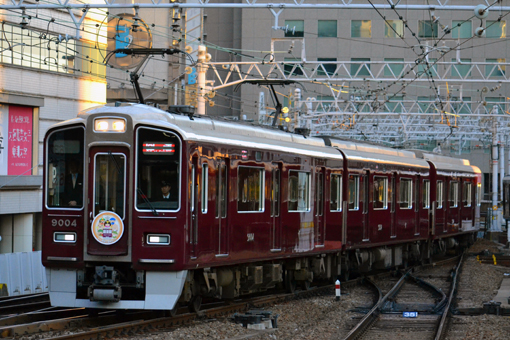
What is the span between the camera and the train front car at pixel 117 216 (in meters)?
10.6

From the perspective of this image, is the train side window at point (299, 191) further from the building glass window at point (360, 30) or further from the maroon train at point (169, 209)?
the building glass window at point (360, 30)

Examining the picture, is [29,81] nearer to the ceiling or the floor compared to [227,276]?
nearer to the ceiling

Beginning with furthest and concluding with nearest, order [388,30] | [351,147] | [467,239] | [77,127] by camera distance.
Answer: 1. [388,30]
2. [467,239]
3. [351,147]
4. [77,127]

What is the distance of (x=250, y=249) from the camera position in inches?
500

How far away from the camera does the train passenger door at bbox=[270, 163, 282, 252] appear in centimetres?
1346

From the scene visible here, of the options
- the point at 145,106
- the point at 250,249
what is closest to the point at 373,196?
the point at 250,249

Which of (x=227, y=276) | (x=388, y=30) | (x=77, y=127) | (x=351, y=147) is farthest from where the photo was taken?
(x=388, y=30)

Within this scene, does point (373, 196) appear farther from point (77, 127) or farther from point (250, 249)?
point (77, 127)

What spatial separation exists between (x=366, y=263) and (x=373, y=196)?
1.63 m

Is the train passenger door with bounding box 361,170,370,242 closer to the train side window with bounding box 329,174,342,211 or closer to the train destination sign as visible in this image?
the train side window with bounding box 329,174,342,211

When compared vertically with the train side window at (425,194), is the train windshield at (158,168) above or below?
above

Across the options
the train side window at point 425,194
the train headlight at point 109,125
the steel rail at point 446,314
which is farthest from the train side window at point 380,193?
the train headlight at point 109,125

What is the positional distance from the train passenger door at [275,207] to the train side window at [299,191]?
1.79 feet

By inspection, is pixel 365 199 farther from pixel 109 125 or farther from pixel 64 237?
pixel 64 237
